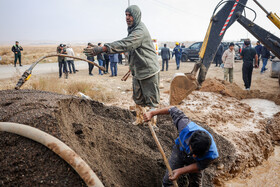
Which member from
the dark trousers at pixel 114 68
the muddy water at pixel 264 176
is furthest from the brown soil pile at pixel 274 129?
the dark trousers at pixel 114 68

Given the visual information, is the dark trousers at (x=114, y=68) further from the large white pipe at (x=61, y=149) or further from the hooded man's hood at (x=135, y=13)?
the large white pipe at (x=61, y=149)

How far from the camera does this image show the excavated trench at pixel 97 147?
1622 mm

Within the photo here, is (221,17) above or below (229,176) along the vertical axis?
above

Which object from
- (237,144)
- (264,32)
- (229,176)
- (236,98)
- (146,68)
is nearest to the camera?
(229,176)

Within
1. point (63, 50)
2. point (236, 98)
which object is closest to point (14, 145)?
point (236, 98)

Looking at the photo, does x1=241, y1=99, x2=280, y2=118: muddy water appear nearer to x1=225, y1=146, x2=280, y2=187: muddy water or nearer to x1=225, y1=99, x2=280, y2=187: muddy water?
x1=225, y1=99, x2=280, y2=187: muddy water

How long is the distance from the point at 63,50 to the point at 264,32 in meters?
7.16

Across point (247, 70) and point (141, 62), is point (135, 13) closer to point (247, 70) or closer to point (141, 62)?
point (141, 62)

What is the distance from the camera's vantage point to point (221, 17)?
476 centimetres

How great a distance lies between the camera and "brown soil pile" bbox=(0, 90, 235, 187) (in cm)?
161

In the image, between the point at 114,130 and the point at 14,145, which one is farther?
the point at 114,130

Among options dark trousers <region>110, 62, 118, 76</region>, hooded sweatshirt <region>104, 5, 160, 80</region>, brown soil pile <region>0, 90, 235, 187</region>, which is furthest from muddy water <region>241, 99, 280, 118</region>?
dark trousers <region>110, 62, 118, 76</region>

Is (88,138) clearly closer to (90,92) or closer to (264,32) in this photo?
(90,92)

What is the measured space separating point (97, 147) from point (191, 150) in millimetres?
1052
